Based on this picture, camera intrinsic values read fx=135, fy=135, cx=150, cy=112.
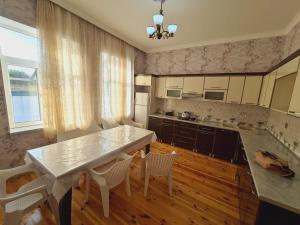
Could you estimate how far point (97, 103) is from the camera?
10.9ft

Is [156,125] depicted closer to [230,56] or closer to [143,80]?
[143,80]

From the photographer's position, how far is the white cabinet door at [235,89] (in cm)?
313

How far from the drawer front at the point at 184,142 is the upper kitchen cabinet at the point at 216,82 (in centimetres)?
148

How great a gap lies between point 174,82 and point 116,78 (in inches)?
65.7

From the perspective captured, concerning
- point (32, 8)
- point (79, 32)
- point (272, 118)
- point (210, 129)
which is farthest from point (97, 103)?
point (272, 118)

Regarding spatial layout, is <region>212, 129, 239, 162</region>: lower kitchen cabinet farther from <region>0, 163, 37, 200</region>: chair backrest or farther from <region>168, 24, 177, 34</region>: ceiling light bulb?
<region>0, 163, 37, 200</region>: chair backrest

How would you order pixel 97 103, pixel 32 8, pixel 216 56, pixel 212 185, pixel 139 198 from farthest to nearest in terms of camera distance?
pixel 216 56 < pixel 97 103 < pixel 212 185 < pixel 32 8 < pixel 139 198

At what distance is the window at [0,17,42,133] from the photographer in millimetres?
2162

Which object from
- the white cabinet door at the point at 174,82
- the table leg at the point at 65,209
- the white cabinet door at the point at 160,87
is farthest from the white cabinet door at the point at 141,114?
the table leg at the point at 65,209

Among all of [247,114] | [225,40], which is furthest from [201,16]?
[247,114]

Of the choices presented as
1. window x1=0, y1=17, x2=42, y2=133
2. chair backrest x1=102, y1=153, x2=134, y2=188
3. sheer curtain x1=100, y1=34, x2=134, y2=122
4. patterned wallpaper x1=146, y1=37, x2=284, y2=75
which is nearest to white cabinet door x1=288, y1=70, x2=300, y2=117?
chair backrest x1=102, y1=153, x2=134, y2=188

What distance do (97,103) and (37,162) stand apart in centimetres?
202

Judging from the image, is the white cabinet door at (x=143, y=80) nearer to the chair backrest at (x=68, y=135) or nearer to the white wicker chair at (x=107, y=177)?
the chair backrest at (x=68, y=135)

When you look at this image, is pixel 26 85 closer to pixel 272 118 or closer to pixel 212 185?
pixel 212 185
